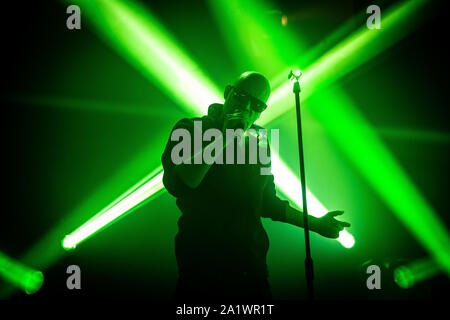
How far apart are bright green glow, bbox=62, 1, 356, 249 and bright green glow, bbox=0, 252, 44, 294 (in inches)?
13.4

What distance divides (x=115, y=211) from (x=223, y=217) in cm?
162

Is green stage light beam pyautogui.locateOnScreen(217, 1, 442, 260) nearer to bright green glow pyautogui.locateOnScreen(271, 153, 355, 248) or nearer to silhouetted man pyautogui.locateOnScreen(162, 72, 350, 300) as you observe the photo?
bright green glow pyautogui.locateOnScreen(271, 153, 355, 248)

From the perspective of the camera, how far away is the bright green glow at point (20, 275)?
244cm

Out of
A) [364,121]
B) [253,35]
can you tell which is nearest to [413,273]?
[364,121]

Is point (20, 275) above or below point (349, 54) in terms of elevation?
below

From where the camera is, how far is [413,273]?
2.47 m

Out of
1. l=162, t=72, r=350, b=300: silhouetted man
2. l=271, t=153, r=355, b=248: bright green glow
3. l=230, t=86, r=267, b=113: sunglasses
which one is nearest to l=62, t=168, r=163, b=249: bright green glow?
l=271, t=153, r=355, b=248: bright green glow

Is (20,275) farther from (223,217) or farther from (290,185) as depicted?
(290,185)

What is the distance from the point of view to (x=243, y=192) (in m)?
1.38

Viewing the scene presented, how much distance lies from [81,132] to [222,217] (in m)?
2.11

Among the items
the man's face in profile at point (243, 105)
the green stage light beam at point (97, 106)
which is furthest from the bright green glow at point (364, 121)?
the man's face in profile at point (243, 105)

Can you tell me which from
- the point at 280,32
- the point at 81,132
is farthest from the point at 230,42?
the point at 81,132

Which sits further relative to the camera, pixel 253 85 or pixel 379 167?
pixel 379 167

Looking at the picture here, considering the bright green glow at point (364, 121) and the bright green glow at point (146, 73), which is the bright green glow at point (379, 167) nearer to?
the bright green glow at point (364, 121)
